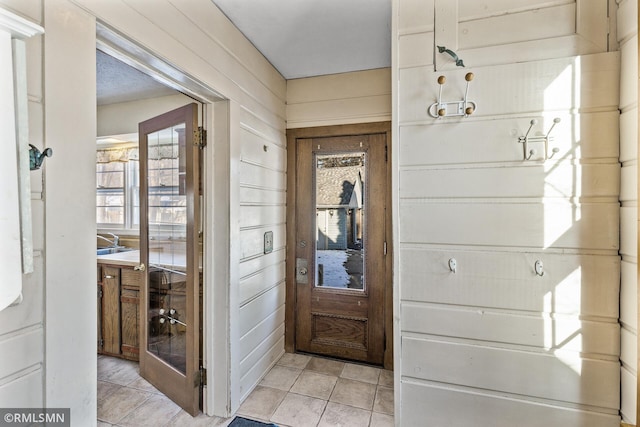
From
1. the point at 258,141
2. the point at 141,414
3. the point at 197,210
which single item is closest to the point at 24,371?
the point at 197,210

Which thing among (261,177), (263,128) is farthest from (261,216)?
(263,128)

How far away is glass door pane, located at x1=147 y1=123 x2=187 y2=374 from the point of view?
212cm

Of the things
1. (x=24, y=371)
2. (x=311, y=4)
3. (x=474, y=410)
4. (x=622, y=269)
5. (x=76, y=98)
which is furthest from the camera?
(x=311, y=4)

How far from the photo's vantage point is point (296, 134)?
2898mm

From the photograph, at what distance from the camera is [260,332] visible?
2420 millimetres

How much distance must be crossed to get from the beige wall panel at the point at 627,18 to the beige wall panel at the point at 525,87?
3.5 inches

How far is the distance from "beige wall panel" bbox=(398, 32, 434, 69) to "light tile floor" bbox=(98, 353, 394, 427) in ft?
7.52

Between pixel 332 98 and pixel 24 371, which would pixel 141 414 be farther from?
pixel 332 98

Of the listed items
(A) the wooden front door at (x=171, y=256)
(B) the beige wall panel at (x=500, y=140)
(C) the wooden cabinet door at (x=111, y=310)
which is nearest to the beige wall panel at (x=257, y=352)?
(A) the wooden front door at (x=171, y=256)

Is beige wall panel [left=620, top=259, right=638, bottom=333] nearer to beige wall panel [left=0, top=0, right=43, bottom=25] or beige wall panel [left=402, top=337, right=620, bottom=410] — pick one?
beige wall panel [left=402, top=337, right=620, bottom=410]

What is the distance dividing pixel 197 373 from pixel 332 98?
2565 millimetres

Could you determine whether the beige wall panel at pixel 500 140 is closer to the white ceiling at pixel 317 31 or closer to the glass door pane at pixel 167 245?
the white ceiling at pixel 317 31

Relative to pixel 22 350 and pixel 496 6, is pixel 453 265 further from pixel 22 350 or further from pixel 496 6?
pixel 22 350

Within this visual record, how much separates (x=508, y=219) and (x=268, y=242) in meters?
1.78
